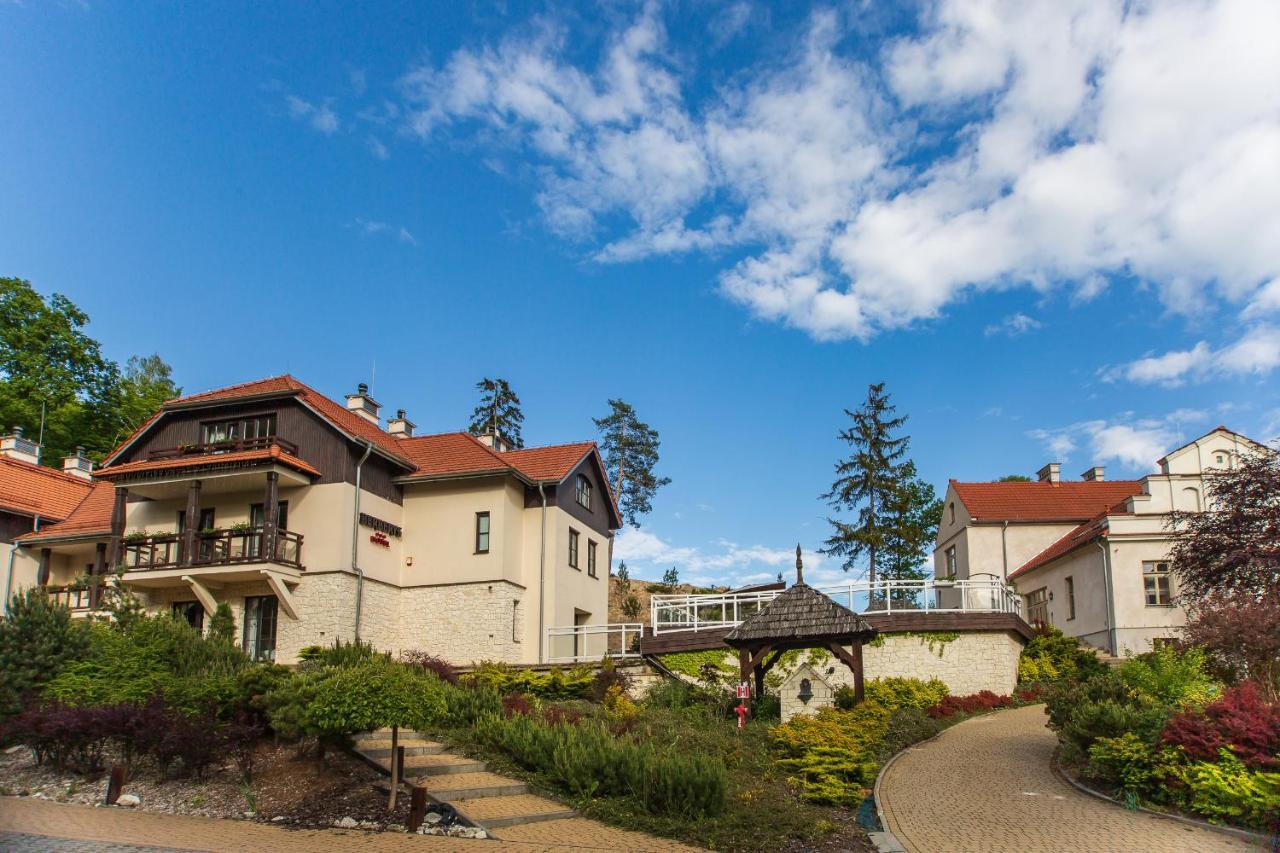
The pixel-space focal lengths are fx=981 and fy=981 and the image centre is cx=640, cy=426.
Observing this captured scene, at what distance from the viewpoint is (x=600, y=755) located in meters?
13.5

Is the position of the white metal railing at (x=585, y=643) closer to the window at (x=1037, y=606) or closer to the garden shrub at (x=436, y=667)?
the garden shrub at (x=436, y=667)

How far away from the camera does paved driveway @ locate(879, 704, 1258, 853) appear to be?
1120 centimetres

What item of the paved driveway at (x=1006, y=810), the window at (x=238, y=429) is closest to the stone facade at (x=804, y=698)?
the paved driveway at (x=1006, y=810)

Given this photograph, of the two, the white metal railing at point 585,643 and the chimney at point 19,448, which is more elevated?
the chimney at point 19,448

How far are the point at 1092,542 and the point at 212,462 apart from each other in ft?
83.9

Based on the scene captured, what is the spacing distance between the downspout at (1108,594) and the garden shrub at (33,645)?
26.6 meters

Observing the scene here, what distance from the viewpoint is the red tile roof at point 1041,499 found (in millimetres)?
37000

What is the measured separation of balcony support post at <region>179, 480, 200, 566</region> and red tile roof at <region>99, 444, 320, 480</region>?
0.64 metres

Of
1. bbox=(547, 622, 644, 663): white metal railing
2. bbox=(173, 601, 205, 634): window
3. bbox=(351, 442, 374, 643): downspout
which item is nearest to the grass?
bbox=(547, 622, 644, 663): white metal railing

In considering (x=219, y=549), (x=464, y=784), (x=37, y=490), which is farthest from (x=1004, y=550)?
(x=37, y=490)

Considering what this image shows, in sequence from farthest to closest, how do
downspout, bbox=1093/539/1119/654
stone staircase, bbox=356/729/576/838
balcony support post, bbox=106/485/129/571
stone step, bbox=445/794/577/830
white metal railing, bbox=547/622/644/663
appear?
downspout, bbox=1093/539/1119/654, balcony support post, bbox=106/485/129/571, white metal railing, bbox=547/622/644/663, stone staircase, bbox=356/729/576/838, stone step, bbox=445/794/577/830

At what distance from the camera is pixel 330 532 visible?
2533 centimetres

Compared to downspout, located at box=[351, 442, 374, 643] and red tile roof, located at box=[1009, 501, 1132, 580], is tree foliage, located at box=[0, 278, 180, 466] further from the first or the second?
red tile roof, located at box=[1009, 501, 1132, 580]

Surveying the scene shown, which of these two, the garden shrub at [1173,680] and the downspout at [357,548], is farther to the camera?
the downspout at [357,548]
